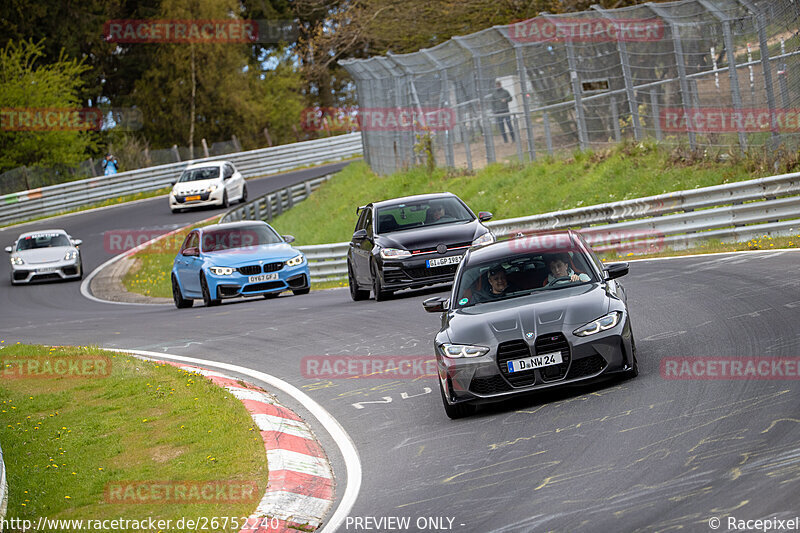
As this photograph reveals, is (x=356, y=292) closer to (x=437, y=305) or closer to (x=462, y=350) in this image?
(x=437, y=305)

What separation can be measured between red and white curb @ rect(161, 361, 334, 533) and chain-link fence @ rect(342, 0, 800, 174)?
42.1 feet

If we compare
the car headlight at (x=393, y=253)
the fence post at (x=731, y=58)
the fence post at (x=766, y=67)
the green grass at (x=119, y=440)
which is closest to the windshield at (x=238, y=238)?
the car headlight at (x=393, y=253)

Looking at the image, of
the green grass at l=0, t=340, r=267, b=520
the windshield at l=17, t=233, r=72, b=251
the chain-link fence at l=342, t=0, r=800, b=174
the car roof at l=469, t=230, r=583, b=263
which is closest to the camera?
the green grass at l=0, t=340, r=267, b=520

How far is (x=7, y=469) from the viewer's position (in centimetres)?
832

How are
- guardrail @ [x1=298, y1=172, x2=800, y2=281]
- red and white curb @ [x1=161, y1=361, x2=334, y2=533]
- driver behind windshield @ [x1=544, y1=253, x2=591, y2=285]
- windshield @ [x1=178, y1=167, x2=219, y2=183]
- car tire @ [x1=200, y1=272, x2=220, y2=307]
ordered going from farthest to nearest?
windshield @ [x1=178, y1=167, x2=219, y2=183], car tire @ [x1=200, y1=272, x2=220, y2=307], guardrail @ [x1=298, y1=172, x2=800, y2=281], driver behind windshield @ [x1=544, y1=253, x2=591, y2=285], red and white curb @ [x1=161, y1=361, x2=334, y2=533]

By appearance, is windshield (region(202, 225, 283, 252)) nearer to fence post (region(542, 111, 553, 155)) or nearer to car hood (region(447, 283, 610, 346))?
fence post (region(542, 111, 553, 155))

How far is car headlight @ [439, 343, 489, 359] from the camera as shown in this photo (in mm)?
8781

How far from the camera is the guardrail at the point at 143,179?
158 feet

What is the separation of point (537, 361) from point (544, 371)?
0.37 ft

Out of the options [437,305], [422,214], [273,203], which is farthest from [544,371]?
[273,203]

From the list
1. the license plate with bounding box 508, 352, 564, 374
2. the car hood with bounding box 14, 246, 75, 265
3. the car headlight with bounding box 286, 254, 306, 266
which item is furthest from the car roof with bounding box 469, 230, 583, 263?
the car hood with bounding box 14, 246, 75, 265

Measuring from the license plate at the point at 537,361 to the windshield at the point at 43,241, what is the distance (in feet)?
83.5

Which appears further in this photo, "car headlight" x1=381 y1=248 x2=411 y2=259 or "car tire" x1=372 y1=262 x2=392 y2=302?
"car tire" x1=372 y1=262 x2=392 y2=302

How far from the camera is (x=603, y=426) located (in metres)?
7.70
